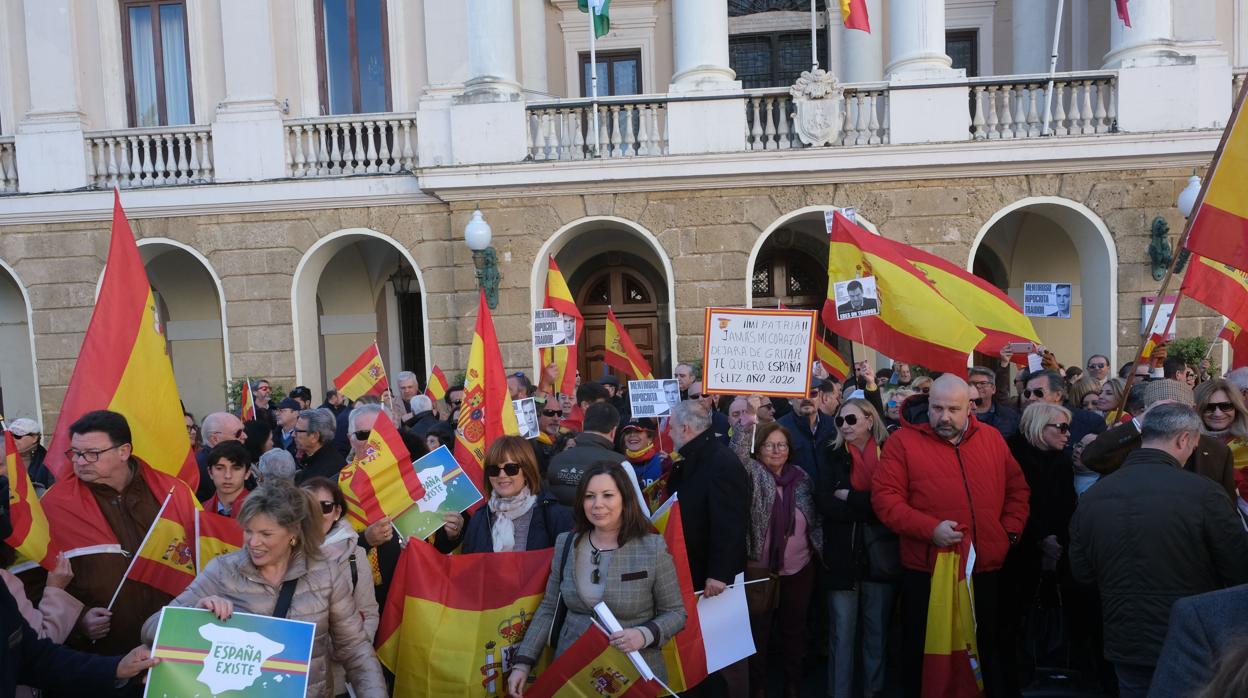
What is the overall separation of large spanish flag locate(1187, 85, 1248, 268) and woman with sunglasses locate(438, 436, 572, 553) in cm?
372

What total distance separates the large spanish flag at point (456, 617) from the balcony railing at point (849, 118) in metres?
9.45

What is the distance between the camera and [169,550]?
4031 mm

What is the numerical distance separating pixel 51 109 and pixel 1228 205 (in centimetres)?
1581

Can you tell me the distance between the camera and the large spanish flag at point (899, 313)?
6.12 metres

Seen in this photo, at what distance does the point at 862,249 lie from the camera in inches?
268

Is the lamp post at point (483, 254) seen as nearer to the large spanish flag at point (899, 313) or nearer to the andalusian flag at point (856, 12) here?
the andalusian flag at point (856, 12)

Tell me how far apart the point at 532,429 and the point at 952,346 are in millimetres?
3508

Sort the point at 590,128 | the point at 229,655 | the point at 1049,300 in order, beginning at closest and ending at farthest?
the point at 229,655 → the point at 1049,300 → the point at 590,128

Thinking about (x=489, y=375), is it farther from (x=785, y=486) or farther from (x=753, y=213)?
(x=753, y=213)

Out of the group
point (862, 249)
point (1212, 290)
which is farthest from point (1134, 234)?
point (862, 249)

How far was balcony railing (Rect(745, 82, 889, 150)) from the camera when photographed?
40.9ft

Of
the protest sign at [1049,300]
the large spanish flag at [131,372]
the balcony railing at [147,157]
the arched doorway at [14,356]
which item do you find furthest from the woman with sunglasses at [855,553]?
the arched doorway at [14,356]

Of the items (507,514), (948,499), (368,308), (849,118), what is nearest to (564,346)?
(849,118)

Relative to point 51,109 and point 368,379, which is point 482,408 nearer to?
point 368,379
